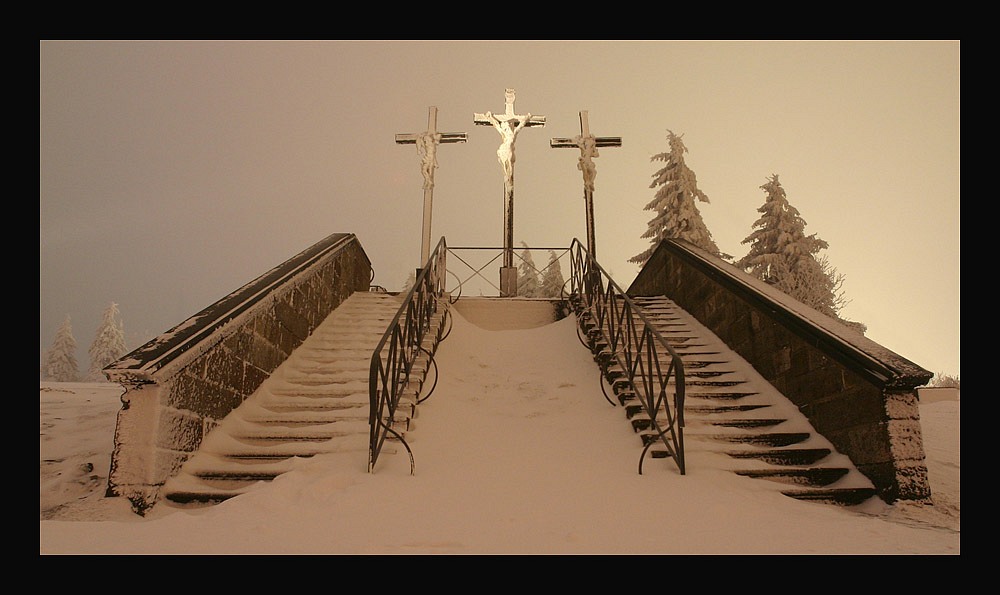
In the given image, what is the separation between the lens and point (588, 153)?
13.1 m

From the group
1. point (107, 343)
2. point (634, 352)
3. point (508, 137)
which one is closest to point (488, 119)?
point (508, 137)

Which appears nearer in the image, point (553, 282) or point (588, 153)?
point (588, 153)

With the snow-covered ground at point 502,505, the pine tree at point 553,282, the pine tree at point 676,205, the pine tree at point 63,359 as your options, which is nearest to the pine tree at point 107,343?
the pine tree at point 63,359

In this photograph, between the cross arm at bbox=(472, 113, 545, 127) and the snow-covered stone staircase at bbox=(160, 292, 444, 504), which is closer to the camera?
the snow-covered stone staircase at bbox=(160, 292, 444, 504)

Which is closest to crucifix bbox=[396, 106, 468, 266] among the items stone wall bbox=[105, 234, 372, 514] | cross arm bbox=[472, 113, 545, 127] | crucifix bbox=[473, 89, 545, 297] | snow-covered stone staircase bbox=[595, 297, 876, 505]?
cross arm bbox=[472, 113, 545, 127]

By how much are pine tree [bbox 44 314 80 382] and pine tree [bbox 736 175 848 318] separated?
31887mm

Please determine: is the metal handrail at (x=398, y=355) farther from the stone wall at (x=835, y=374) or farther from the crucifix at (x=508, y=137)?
the stone wall at (x=835, y=374)

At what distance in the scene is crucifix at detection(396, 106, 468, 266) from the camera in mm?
13227

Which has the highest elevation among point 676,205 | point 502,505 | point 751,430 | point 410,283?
point 676,205

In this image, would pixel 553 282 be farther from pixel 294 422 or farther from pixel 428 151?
pixel 294 422

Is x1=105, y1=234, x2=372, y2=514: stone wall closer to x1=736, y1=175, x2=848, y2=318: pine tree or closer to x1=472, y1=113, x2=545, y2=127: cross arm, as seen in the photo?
x1=472, y1=113, x2=545, y2=127: cross arm

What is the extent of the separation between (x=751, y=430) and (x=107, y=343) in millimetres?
35422

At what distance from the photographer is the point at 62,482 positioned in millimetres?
4859

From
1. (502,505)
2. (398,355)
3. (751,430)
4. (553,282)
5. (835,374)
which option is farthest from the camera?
(553,282)
